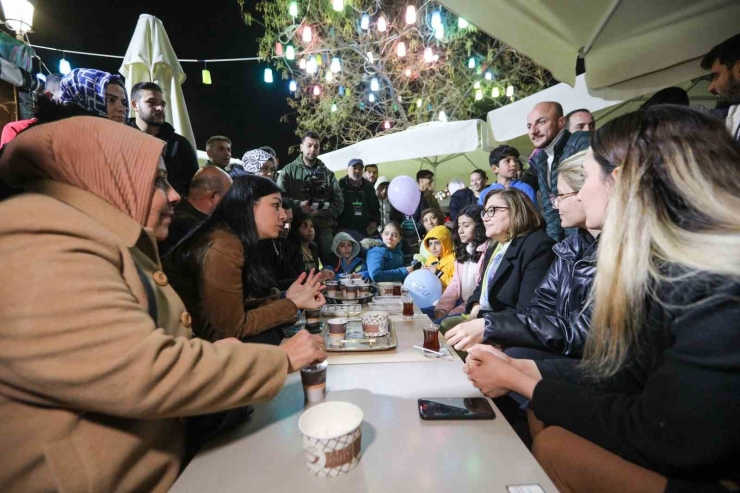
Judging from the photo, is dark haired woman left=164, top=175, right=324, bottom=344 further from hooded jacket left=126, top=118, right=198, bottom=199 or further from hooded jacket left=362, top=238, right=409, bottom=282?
hooded jacket left=362, top=238, right=409, bottom=282

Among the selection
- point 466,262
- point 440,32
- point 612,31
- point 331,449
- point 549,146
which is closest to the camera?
point 331,449

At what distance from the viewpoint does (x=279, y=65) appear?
1191 cm

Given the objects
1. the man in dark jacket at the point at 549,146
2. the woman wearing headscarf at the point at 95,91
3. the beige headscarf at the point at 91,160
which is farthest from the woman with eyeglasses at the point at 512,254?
the woman wearing headscarf at the point at 95,91

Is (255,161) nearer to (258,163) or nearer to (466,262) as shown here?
(258,163)

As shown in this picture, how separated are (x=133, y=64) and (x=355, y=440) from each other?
15.4ft

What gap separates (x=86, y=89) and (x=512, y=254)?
326cm

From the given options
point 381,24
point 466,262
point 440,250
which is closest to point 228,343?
point 466,262

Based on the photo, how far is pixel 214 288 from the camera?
73.9 inches

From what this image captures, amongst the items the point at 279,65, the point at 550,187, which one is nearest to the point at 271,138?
the point at 279,65

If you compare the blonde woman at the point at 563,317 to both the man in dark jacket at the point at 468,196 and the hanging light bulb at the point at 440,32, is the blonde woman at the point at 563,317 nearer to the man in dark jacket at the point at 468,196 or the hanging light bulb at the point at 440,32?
the man in dark jacket at the point at 468,196

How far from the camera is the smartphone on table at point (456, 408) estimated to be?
1.10 metres

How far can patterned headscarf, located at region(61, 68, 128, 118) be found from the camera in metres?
2.53

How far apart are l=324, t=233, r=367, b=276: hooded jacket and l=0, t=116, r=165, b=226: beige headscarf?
13.0ft

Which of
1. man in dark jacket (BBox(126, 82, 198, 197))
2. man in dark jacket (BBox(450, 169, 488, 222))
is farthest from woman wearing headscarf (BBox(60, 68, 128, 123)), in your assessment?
man in dark jacket (BBox(450, 169, 488, 222))
